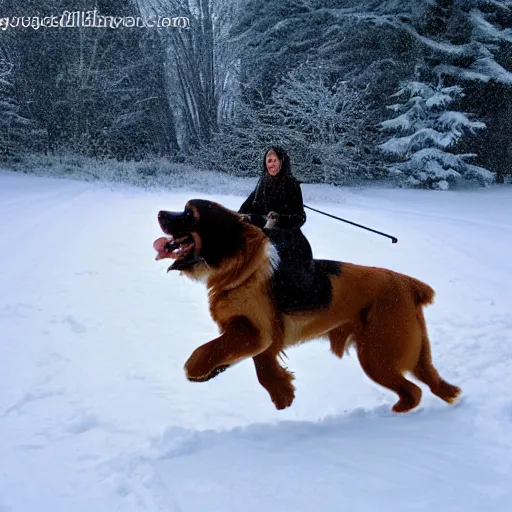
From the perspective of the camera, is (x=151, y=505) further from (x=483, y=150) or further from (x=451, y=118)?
(x=483, y=150)

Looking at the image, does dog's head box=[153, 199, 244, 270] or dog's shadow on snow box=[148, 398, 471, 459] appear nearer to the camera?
dog's shadow on snow box=[148, 398, 471, 459]

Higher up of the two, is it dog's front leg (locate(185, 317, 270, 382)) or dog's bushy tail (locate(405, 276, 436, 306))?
dog's bushy tail (locate(405, 276, 436, 306))

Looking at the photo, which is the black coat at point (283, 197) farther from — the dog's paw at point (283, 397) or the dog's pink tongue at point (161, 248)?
the dog's paw at point (283, 397)

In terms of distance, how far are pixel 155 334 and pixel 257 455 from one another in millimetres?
2558

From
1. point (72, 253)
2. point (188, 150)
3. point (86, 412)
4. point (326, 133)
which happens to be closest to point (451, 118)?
point (326, 133)

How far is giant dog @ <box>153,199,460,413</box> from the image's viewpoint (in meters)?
3.06

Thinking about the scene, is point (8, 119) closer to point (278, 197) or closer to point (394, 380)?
point (278, 197)

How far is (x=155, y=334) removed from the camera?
5.14m

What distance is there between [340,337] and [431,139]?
43.8 feet

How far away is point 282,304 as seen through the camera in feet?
10.9

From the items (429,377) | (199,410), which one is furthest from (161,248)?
(429,377)

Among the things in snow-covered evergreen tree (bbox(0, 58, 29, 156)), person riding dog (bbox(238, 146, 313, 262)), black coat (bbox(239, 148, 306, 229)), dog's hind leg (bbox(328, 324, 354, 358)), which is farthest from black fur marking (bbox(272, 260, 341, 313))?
snow-covered evergreen tree (bbox(0, 58, 29, 156))

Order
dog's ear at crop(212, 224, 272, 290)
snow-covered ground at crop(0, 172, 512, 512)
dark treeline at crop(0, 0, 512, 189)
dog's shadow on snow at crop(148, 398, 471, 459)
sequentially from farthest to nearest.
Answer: dark treeline at crop(0, 0, 512, 189) < dog's ear at crop(212, 224, 272, 290) < dog's shadow on snow at crop(148, 398, 471, 459) < snow-covered ground at crop(0, 172, 512, 512)

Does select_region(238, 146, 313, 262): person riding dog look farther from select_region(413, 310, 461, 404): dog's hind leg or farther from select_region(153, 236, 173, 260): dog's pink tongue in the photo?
select_region(413, 310, 461, 404): dog's hind leg
